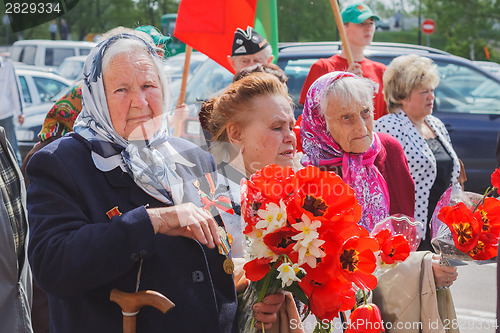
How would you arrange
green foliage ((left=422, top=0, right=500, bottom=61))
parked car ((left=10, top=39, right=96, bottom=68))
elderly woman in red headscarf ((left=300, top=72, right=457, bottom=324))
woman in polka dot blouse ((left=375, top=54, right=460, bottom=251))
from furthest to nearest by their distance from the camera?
1. parked car ((left=10, top=39, right=96, bottom=68))
2. green foliage ((left=422, top=0, right=500, bottom=61))
3. woman in polka dot blouse ((left=375, top=54, right=460, bottom=251))
4. elderly woman in red headscarf ((left=300, top=72, right=457, bottom=324))

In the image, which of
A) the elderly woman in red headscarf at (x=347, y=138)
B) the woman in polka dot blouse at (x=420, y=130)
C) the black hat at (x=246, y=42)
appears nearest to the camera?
the elderly woman in red headscarf at (x=347, y=138)

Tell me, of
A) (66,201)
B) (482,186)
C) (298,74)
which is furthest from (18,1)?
(482,186)

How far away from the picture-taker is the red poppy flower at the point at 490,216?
2.57 metres

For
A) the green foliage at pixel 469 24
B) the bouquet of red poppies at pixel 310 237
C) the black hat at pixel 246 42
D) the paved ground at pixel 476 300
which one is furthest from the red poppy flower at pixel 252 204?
the green foliage at pixel 469 24

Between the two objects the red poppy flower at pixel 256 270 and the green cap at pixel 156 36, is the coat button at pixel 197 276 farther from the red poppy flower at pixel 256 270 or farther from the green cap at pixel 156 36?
→ the green cap at pixel 156 36

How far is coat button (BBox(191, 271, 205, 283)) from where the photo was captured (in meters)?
2.20

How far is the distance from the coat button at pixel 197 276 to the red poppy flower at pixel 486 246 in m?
1.09

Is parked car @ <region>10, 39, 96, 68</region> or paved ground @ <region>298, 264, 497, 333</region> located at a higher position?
parked car @ <region>10, 39, 96, 68</region>

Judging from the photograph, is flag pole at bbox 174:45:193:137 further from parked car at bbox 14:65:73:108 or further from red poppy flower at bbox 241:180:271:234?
parked car at bbox 14:65:73:108

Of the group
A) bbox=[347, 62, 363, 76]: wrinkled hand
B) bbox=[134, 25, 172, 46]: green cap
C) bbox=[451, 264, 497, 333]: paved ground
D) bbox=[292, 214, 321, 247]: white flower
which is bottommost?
bbox=[451, 264, 497, 333]: paved ground

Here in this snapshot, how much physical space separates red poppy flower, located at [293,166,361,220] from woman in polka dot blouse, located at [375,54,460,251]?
2494 mm

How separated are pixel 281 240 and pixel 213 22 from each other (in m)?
3.20

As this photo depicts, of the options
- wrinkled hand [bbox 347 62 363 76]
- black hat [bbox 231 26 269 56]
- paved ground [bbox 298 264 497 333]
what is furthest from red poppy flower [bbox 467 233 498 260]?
wrinkled hand [bbox 347 62 363 76]

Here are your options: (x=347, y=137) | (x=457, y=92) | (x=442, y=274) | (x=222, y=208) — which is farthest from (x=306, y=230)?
(x=457, y=92)
